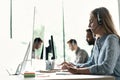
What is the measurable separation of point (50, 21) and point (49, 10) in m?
0.27

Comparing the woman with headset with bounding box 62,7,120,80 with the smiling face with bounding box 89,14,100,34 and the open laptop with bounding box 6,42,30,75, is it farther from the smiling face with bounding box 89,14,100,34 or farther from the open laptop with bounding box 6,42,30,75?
the open laptop with bounding box 6,42,30,75

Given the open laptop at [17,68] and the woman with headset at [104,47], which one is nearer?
the woman with headset at [104,47]

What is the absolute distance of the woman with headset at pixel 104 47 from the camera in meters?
1.52

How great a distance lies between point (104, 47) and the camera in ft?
5.25

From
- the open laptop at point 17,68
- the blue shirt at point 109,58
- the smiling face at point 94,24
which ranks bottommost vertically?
the open laptop at point 17,68

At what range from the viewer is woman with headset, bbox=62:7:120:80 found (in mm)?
1517

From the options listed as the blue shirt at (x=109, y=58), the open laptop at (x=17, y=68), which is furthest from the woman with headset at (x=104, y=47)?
the open laptop at (x=17, y=68)

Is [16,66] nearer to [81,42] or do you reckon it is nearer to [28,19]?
[28,19]

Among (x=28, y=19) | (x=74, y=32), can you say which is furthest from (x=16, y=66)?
(x=74, y=32)

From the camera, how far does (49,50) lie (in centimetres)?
250

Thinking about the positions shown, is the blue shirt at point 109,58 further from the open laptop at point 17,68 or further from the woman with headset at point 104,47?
the open laptop at point 17,68

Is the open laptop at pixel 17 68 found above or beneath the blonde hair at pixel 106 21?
beneath

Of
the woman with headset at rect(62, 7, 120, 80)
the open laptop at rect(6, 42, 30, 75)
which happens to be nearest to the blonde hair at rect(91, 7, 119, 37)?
the woman with headset at rect(62, 7, 120, 80)

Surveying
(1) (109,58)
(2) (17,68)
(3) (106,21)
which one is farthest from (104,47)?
(2) (17,68)
